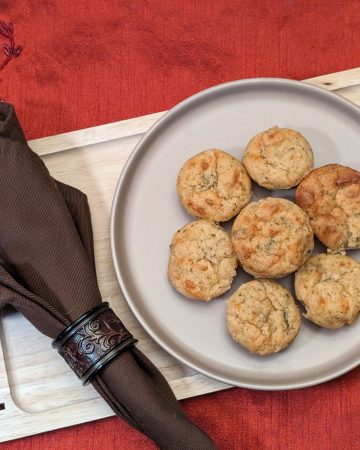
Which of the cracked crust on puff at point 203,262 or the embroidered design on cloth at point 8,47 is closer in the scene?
the cracked crust on puff at point 203,262

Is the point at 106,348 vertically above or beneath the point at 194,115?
beneath

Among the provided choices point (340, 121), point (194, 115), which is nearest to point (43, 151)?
point (194, 115)

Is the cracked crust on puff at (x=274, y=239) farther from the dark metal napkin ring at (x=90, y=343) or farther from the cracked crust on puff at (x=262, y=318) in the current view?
the dark metal napkin ring at (x=90, y=343)

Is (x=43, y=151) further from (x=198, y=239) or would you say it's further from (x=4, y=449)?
(x=4, y=449)

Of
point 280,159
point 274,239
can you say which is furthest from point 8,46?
point 274,239

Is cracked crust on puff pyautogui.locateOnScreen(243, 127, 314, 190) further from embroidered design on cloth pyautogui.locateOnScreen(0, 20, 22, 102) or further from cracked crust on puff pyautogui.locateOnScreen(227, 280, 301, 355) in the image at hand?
embroidered design on cloth pyautogui.locateOnScreen(0, 20, 22, 102)

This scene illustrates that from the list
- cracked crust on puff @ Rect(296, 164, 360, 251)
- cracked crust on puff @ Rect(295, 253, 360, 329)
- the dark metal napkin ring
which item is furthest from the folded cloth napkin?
cracked crust on puff @ Rect(296, 164, 360, 251)

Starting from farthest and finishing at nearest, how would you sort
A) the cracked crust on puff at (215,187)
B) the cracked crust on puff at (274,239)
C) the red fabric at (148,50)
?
the red fabric at (148,50) < the cracked crust on puff at (215,187) < the cracked crust on puff at (274,239)

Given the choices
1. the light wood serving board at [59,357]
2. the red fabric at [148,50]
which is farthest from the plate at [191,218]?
the red fabric at [148,50]
